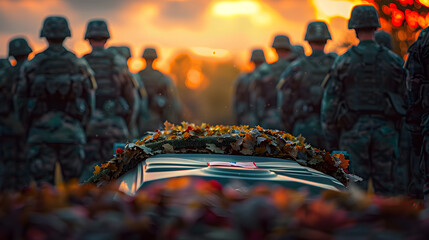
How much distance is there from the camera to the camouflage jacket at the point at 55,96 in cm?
1005

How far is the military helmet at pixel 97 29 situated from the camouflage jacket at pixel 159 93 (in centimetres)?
321

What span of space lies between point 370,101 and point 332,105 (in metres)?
0.60

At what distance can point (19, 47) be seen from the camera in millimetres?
12484

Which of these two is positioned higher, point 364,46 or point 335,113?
point 364,46

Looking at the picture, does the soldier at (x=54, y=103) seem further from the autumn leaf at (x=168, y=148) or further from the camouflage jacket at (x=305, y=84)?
the autumn leaf at (x=168, y=148)

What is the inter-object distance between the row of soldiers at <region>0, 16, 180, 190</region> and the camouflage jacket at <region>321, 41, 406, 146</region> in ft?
13.3

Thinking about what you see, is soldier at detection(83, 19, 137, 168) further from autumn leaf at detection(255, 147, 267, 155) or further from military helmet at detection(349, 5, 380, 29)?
autumn leaf at detection(255, 147, 267, 155)

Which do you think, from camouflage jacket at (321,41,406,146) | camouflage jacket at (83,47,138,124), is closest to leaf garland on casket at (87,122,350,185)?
camouflage jacket at (321,41,406,146)

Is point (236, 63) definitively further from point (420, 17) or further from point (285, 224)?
point (285, 224)

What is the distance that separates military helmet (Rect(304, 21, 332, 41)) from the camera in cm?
1130

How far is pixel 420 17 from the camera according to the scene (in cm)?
2595

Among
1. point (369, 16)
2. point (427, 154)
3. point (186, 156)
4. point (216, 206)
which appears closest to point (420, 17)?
point (369, 16)

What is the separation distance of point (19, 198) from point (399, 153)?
7.70m

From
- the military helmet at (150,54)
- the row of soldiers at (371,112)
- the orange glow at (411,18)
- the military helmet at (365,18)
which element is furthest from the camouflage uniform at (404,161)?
the orange glow at (411,18)
